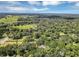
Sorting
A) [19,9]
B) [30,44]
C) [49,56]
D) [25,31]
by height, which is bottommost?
[49,56]

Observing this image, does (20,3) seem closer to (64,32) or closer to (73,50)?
(64,32)

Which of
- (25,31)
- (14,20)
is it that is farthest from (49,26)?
(14,20)

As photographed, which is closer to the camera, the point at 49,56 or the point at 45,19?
the point at 49,56

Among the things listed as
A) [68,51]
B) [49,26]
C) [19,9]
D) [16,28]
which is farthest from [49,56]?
[19,9]

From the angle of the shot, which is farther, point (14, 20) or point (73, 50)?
point (14, 20)

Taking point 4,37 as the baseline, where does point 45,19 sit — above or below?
above

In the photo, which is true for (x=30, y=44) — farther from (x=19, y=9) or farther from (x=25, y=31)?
(x=19, y=9)
